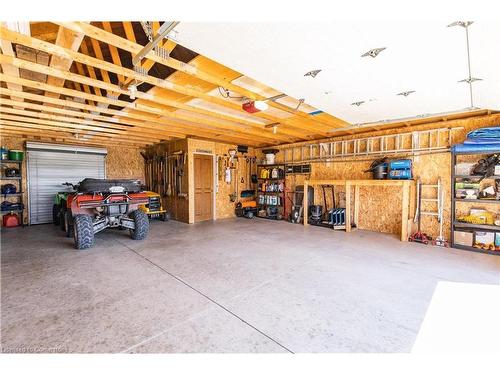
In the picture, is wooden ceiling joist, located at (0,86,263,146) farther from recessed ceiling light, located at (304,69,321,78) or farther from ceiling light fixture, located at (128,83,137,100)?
recessed ceiling light, located at (304,69,321,78)

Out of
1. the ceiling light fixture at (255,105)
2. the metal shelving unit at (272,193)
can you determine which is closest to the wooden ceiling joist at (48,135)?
the metal shelving unit at (272,193)

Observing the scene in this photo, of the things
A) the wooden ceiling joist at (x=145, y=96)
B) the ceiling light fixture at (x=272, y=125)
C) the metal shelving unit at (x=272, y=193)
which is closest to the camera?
the wooden ceiling joist at (x=145, y=96)

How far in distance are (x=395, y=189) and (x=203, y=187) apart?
5672 millimetres

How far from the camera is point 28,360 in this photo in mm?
1696

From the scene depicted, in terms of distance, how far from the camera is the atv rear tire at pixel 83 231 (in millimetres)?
4438

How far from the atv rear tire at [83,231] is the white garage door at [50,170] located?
4348mm

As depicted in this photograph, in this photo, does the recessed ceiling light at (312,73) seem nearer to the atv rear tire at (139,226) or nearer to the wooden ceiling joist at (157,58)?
the wooden ceiling joist at (157,58)

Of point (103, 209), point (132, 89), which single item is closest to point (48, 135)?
point (103, 209)

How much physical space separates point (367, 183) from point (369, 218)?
129 centimetres

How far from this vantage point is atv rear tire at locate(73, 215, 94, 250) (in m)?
4.44

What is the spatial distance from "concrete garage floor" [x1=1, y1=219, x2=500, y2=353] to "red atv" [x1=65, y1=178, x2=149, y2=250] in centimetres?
33

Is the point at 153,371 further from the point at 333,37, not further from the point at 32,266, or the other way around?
the point at 32,266

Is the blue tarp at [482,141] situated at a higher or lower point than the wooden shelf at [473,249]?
higher

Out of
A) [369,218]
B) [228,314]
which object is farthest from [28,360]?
[369,218]
